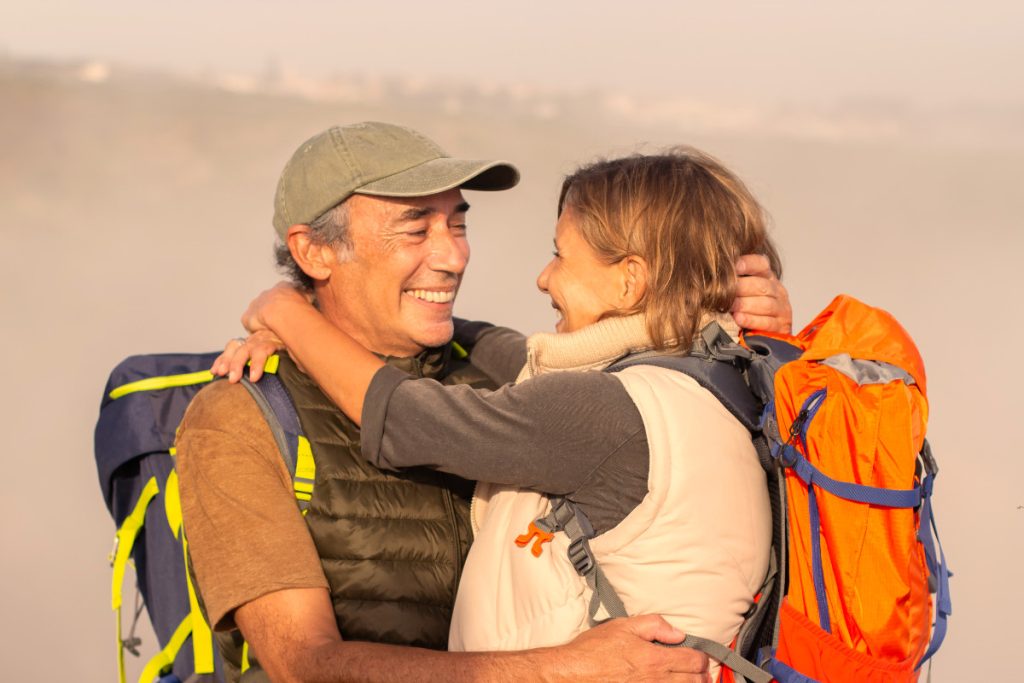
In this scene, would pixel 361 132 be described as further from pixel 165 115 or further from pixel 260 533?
pixel 165 115

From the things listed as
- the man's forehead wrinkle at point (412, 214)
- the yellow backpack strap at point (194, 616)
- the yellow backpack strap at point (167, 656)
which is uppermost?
the man's forehead wrinkle at point (412, 214)

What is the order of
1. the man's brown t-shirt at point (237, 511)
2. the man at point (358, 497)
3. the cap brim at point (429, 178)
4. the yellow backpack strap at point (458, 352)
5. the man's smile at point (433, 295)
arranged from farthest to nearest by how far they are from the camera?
the yellow backpack strap at point (458, 352)
the man's smile at point (433, 295)
the cap brim at point (429, 178)
the man's brown t-shirt at point (237, 511)
the man at point (358, 497)

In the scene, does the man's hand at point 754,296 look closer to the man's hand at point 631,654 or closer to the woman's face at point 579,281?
the woman's face at point 579,281

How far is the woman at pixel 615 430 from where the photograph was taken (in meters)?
A: 2.68

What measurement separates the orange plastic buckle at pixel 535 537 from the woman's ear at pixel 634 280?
1.94 ft

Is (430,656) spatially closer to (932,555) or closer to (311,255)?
(932,555)

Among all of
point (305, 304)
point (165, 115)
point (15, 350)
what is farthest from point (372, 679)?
point (165, 115)

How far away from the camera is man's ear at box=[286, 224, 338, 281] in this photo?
3533mm

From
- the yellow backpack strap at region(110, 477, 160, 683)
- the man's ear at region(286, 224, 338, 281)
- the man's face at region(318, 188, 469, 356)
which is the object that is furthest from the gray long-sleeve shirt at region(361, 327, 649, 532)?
the yellow backpack strap at region(110, 477, 160, 683)

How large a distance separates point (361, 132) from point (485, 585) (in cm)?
137

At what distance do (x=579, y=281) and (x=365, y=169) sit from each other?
769 mm

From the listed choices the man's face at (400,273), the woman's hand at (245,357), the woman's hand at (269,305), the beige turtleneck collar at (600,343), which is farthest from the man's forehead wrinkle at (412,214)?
the beige turtleneck collar at (600,343)

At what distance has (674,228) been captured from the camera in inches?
115

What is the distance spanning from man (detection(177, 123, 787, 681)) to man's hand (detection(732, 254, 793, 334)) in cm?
3
